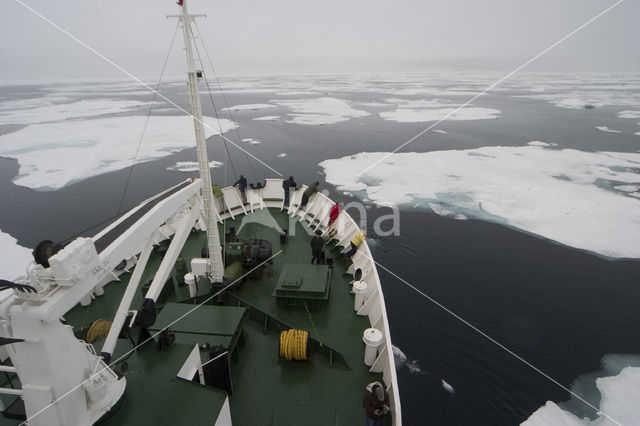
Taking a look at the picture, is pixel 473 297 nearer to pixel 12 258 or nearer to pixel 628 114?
pixel 12 258

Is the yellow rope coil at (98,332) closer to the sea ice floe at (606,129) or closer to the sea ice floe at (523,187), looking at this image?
the sea ice floe at (523,187)

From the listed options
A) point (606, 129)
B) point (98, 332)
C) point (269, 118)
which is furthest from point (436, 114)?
point (98, 332)

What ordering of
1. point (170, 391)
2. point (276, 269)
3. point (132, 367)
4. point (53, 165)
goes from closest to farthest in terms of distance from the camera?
point (170, 391) → point (132, 367) → point (276, 269) → point (53, 165)

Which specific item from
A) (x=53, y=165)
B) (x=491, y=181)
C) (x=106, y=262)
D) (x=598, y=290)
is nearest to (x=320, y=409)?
(x=106, y=262)

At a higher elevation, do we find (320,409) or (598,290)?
(320,409)

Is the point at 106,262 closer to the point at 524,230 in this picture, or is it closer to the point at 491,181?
the point at 524,230

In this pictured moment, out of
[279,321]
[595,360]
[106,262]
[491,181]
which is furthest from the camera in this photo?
[491,181]
